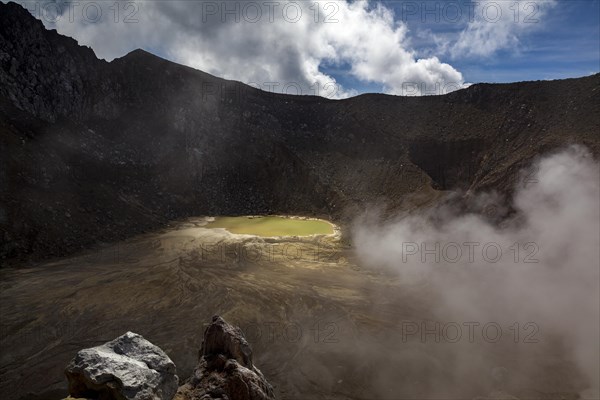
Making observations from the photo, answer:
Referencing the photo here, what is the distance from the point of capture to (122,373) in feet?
16.2

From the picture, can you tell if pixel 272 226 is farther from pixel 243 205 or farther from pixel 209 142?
pixel 209 142

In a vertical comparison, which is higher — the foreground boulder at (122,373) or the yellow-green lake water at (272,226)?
the yellow-green lake water at (272,226)

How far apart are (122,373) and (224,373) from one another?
6.33 ft

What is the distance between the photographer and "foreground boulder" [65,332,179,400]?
481cm

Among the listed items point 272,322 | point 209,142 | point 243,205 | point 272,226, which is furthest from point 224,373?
point 209,142

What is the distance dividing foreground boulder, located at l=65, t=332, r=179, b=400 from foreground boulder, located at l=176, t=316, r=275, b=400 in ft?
2.28

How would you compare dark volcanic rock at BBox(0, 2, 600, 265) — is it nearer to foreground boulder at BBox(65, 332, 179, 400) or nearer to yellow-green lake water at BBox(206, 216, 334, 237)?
yellow-green lake water at BBox(206, 216, 334, 237)

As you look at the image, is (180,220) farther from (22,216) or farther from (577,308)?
(577,308)

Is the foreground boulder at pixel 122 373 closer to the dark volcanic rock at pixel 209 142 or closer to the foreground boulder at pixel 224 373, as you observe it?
the foreground boulder at pixel 224 373

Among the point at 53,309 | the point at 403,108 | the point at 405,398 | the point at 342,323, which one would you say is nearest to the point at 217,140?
the point at 403,108

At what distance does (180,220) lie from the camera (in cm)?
3375

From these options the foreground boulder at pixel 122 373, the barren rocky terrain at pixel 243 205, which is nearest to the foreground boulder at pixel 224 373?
the foreground boulder at pixel 122 373

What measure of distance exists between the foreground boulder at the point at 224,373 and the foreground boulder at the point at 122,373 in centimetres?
69

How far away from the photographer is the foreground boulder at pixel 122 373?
15.8 ft
